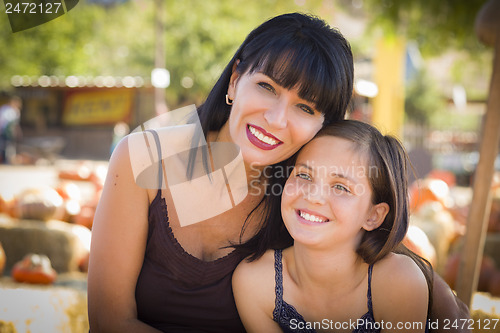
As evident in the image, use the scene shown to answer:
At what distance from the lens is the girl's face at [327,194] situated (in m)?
2.00

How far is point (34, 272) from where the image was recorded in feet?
12.8

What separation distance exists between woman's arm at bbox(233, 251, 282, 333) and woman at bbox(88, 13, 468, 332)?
0.04m

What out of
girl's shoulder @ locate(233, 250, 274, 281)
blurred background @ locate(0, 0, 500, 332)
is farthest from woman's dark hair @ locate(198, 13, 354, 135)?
girl's shoulder @ locate(233, 250, 274, 281)

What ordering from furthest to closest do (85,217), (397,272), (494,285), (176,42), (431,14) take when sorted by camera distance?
(176,42)
(431,14)
(85,217)
(494,285)
(397,272)

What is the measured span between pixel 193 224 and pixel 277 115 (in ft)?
1.99

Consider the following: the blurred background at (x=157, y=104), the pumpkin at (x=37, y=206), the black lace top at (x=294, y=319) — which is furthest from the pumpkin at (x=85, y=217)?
the black lace top at (x=294, y=319)

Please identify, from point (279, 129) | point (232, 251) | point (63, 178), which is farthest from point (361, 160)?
point (63, 178)

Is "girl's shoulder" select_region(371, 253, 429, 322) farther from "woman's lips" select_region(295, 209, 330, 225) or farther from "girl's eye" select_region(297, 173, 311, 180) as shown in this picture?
"girl's eye" select_region(297, 173, 311, 180)

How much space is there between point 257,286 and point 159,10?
8.01m

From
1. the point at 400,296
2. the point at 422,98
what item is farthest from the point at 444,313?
the point at 422,98

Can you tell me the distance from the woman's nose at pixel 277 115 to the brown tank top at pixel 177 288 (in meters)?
0.56

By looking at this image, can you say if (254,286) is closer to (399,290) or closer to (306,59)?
(399,290)

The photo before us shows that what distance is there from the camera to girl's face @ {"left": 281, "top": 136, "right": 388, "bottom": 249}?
2.00m

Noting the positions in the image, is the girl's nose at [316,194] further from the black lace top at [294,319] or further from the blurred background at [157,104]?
the blurred background at [157,104]
